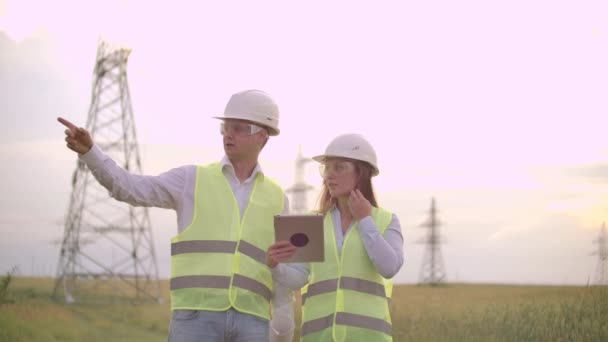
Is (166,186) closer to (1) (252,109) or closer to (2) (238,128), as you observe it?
(2) (238,128)

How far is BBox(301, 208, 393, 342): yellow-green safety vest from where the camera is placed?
6016mm

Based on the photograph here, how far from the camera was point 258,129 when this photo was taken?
6258 mm

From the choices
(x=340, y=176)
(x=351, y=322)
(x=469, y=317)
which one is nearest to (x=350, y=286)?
(x=351, y=322)

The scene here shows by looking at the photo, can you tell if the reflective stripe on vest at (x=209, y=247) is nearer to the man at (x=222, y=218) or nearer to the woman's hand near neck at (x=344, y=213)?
the man at (x=222, y=218)

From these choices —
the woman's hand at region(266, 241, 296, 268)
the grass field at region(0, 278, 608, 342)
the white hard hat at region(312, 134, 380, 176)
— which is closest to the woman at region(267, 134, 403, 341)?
the white hard hat at region(312, 134, 380, 176)

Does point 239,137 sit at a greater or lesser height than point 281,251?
greater

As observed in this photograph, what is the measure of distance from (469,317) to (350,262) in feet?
34.7

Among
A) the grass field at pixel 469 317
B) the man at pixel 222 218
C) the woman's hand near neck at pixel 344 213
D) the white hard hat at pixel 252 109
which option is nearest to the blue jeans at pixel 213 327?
the man at pixel 222 218

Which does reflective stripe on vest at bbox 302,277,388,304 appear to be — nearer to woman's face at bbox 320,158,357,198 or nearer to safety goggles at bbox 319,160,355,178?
woman's face at bbox 320,158,357,198

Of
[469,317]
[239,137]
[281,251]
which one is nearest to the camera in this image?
[281,251]

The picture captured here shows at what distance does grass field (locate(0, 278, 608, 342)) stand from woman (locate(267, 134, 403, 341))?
966cm

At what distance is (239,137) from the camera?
6207 mm

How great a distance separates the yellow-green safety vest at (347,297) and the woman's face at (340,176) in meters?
0.28

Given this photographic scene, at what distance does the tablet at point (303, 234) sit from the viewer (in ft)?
18.4
